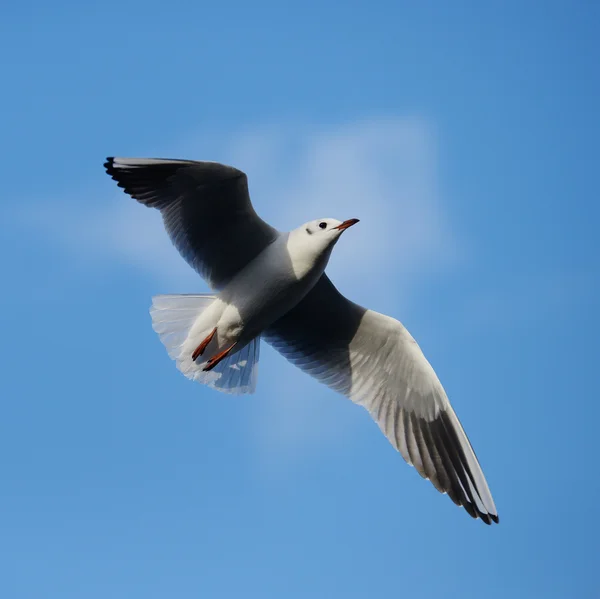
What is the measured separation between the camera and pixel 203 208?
7.18 m

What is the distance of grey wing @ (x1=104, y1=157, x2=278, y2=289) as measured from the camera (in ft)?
22.6

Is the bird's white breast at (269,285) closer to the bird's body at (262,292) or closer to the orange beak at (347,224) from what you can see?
the bird's body at (262,292)

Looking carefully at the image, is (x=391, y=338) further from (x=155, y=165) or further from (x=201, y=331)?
(x=155, y=165)

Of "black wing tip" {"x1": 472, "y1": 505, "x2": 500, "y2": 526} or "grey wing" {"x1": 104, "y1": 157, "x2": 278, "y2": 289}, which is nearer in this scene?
"grey wing" {"x1": 104, "y1": 157, "x2": 278, "y2": 289}

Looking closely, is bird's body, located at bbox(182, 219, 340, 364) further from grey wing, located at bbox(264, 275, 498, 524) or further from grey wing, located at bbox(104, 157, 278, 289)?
grey wing, located at bbox(264, 275, 498, 524)

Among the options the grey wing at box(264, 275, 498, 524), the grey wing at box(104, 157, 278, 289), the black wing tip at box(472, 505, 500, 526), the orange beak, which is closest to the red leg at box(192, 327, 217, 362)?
the grey wing at box(104, 157, 278, 289)

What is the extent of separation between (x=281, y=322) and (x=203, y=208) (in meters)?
1.52

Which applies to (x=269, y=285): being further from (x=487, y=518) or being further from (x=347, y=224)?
(x=487, y=518)

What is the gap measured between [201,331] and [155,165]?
143 centimetres

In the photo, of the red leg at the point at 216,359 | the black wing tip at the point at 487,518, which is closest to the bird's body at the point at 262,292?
the red leg at the point at 216,359

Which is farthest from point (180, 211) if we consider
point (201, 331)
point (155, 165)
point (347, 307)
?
point (347, 307)

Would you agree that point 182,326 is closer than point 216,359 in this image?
No

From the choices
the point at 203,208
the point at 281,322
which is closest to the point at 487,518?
the point at 281,322

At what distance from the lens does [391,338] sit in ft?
26.0
